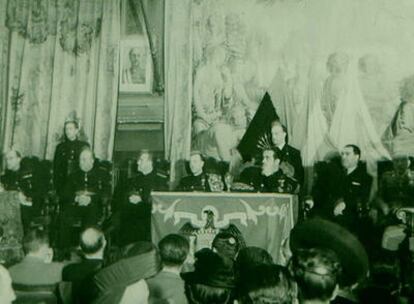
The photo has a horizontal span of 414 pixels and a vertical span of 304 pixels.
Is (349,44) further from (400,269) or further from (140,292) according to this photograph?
(140,292)

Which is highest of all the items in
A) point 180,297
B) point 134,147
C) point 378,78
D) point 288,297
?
point 378,78

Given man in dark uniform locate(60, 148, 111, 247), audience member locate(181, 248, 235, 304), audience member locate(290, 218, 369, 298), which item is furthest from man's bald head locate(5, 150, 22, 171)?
audience member locate(290, 218, 369, 298)

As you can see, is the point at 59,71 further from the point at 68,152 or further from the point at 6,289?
the point at 6,289

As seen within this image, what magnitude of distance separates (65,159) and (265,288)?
15.9 ft

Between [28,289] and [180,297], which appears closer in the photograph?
[180,297]

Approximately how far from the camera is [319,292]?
3.03 m

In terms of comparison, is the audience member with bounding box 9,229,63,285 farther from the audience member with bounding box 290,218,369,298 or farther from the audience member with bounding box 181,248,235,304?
the audience member with bounding box 290,218,369,298

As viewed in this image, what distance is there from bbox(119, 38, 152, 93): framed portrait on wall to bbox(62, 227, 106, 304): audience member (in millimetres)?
2720

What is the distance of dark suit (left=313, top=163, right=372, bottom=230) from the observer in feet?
23.2

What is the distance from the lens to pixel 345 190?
284 inches

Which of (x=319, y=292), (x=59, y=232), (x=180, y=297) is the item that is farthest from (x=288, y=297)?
(x=59, y=232)

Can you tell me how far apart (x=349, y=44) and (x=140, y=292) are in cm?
435

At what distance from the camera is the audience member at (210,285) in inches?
146

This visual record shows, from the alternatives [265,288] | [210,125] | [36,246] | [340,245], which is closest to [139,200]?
[210,125]
